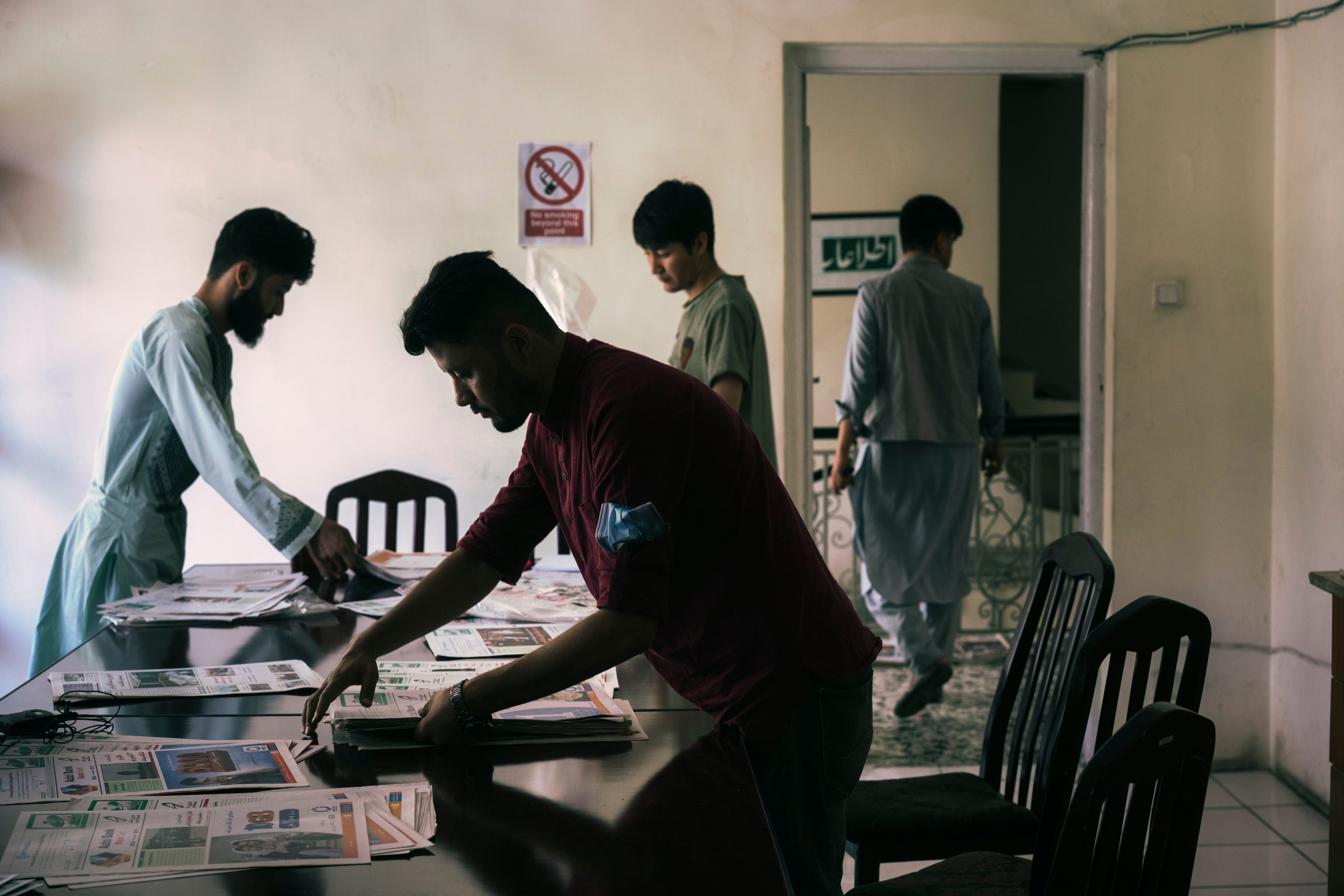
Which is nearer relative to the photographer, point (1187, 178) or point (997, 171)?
point (1187, 178)

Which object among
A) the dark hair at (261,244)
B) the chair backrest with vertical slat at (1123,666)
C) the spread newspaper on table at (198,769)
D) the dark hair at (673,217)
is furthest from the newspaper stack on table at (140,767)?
the dark hair at (673,217)

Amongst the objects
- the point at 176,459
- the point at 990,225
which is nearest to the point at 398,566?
the point at 176,459

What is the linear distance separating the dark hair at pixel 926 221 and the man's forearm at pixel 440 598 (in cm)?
240

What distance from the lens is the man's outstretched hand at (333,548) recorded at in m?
2.11

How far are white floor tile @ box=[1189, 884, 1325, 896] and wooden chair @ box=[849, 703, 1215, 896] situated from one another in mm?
1715

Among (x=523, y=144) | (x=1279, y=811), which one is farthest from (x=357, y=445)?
(x=1279, y=811)

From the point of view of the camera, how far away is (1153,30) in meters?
3.10

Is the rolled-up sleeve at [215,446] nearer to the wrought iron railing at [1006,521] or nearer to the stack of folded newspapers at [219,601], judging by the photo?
the stack of folded newspapers at [219,601]

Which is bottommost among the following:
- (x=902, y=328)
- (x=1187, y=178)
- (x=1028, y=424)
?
(x=1028, y=424)

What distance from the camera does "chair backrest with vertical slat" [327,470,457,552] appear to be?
2793 mm

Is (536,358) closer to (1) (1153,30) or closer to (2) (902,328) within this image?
(2) (902,328)

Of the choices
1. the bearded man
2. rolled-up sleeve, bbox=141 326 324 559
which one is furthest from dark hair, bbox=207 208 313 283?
rolled-up sleeve, bbox=141 326 324 559

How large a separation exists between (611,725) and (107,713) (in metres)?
0.70

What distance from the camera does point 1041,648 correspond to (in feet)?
5.82
